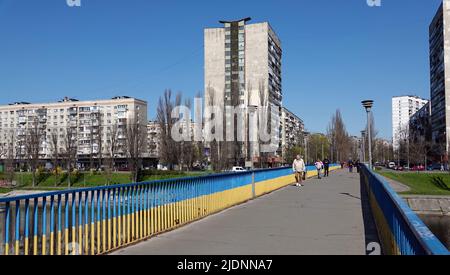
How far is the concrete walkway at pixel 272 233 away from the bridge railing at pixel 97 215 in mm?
326

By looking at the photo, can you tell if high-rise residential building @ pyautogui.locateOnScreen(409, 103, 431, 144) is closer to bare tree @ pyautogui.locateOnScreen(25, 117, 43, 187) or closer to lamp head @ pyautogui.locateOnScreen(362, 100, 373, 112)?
bare tree @ pyautogui.locateOnScreen(25, 117, 43, 187)

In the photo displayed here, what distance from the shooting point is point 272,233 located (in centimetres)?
835

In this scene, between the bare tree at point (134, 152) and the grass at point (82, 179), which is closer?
the bare tree at point (134, 152)

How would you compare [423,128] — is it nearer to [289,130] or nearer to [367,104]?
[289,130]

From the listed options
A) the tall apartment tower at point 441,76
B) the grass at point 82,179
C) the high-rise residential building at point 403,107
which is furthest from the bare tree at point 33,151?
the high-rise residential building at point 403,107

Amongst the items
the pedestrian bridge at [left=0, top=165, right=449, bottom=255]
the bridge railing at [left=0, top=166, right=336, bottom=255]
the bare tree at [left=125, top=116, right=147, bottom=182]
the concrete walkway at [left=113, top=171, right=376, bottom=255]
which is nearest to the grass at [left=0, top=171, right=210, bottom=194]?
the bare tree at [left=125, top=116, right=147, bottom=182]

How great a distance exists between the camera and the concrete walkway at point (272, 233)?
22.5ft

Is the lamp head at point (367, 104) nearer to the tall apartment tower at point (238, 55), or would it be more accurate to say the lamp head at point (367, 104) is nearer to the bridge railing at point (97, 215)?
the bridge railing at point (97, 215)

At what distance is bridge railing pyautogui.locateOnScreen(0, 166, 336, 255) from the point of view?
211 inches

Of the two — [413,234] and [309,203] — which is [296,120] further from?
[413,234]

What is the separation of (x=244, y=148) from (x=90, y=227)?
53749 mm

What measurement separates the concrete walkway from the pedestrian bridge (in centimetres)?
2

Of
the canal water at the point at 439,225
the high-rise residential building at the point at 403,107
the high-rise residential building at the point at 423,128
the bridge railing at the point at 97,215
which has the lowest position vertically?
the canal water at the point at 439,225
